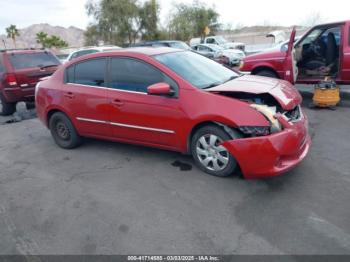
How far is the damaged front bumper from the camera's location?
3350mm

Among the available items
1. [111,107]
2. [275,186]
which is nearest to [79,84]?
[111,107]

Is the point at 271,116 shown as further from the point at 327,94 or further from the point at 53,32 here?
the point at 53,32

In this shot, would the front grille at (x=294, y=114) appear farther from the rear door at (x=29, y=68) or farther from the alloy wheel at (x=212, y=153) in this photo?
the rear door at (x=29, y=68)

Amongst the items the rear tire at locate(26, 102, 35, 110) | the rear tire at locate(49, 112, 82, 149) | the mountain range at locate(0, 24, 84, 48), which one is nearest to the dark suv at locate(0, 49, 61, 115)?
the rear tire at locate(26, 102, 35, 110)

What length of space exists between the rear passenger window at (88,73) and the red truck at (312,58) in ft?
14.4

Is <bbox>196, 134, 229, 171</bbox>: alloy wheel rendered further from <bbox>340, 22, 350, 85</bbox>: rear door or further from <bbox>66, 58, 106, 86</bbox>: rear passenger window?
<bbox>340, 22, 350, 85</bbox>: rear door

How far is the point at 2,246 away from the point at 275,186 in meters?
2.92

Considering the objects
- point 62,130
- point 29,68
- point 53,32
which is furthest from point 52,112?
point 53,32

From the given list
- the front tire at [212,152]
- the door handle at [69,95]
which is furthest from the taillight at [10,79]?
the front tire at [212,152]

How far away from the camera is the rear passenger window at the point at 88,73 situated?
4652 mm

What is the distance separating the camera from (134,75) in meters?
4.33

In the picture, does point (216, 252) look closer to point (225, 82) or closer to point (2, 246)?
point (2, 246)

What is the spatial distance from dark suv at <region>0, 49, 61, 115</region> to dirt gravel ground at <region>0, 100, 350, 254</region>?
3.58 m

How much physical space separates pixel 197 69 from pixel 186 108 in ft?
2.67
